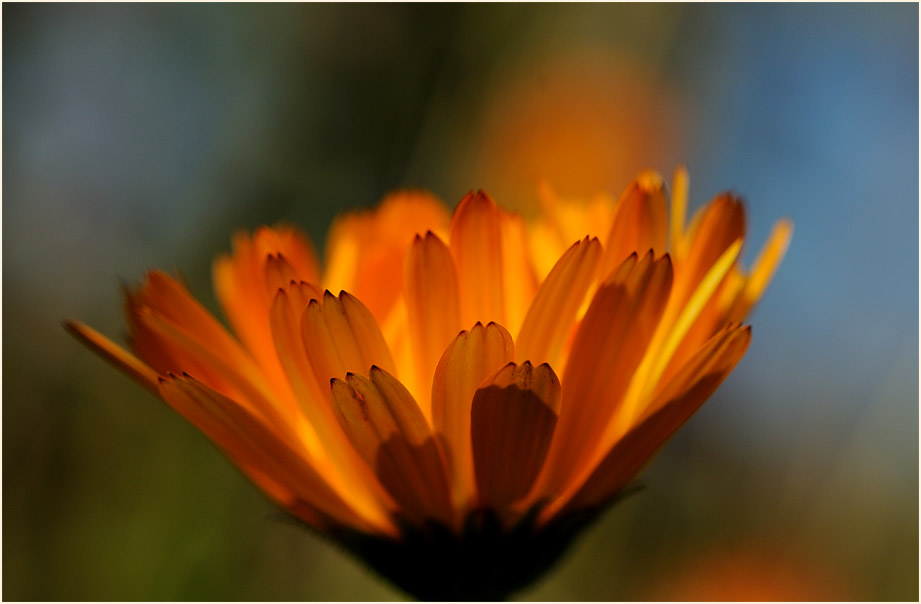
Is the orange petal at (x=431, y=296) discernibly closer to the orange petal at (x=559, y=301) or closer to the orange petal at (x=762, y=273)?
the orange petal at (x=559, y=301)

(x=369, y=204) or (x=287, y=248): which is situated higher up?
(x=369, y=204)

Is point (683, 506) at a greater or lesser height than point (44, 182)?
lesser

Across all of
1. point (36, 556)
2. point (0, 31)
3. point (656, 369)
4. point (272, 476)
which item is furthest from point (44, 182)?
point (656, 369)

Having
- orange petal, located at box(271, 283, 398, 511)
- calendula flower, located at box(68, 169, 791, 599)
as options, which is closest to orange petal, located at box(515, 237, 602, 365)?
calendula flower, located at box(68, 169, 791, 599)

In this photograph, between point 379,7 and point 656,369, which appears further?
point 379,7

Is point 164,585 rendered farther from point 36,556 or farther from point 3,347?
point 3,347

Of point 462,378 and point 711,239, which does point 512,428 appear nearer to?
point 462,378

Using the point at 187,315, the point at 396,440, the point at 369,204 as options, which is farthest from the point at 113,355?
the point at 369,204
